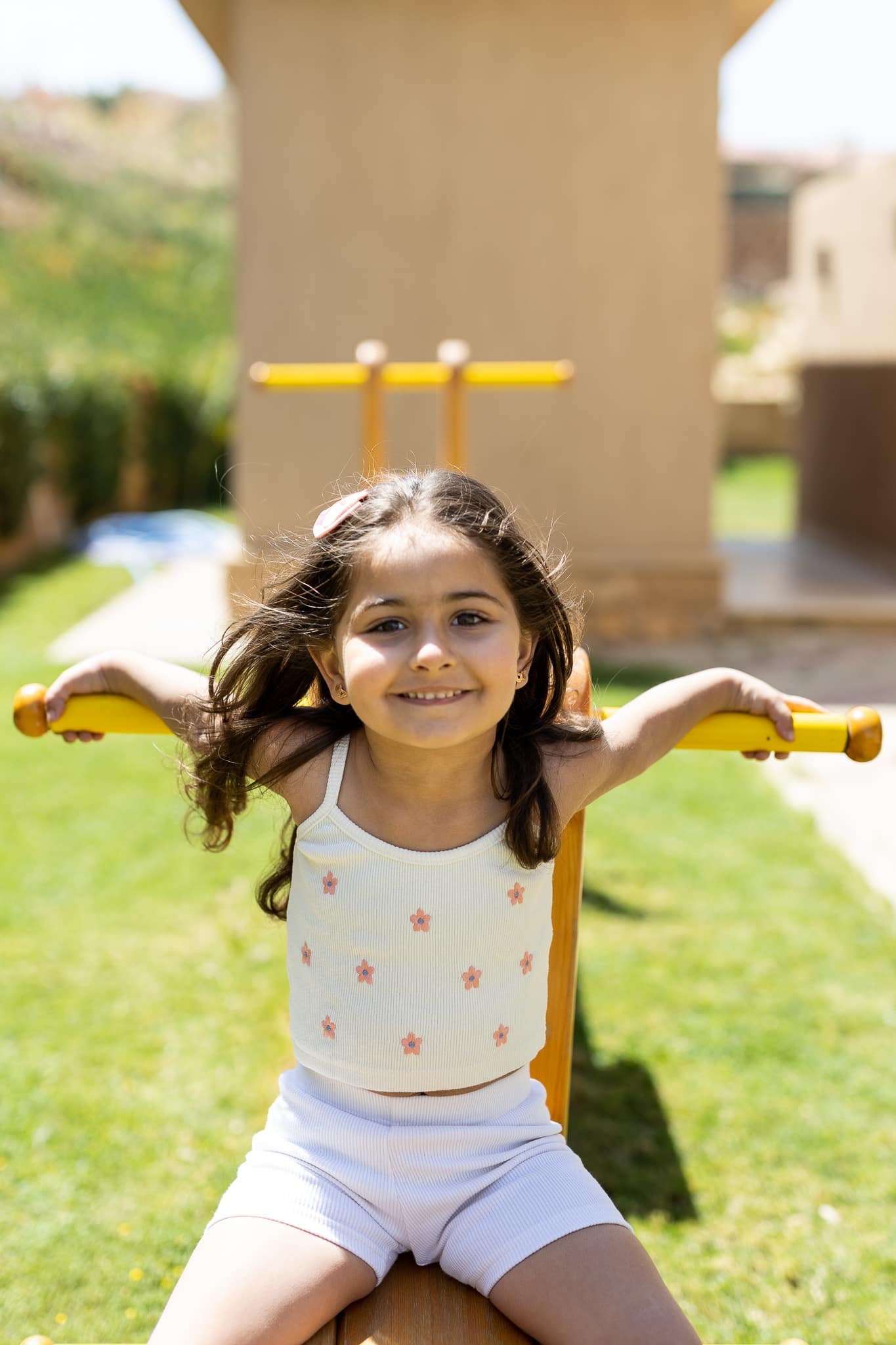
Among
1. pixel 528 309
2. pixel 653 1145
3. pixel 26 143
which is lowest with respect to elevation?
pixel 653 1145

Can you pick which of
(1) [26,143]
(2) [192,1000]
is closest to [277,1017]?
(2) [192,1000]

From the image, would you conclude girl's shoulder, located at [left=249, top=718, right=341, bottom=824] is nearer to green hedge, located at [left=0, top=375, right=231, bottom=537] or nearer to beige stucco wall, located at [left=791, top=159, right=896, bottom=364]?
green hedge, located at [left=0, top=375, right=231, bottom=537]

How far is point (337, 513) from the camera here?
1.64 metres

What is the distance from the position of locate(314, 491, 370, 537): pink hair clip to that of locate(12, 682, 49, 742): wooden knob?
0.39 m

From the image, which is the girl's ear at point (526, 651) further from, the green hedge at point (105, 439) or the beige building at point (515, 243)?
the green hedge at point (105, 439)

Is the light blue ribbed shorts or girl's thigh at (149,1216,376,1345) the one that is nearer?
girl's thigh at (149,1216,376,1345)

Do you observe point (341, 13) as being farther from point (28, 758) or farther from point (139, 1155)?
point (139, 1155)

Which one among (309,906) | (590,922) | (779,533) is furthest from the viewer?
(779,533)

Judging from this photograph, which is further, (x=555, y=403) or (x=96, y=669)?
(x=555, y=403)

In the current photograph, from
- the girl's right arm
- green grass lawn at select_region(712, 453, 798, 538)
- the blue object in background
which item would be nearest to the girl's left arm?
the girl's right arm

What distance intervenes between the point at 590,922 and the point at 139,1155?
4.86 feet

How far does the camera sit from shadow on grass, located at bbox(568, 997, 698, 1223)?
8.34 feet

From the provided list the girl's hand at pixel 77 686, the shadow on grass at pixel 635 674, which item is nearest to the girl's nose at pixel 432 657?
the girl's hand at pixel 77 686

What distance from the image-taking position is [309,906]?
5.43 ft
